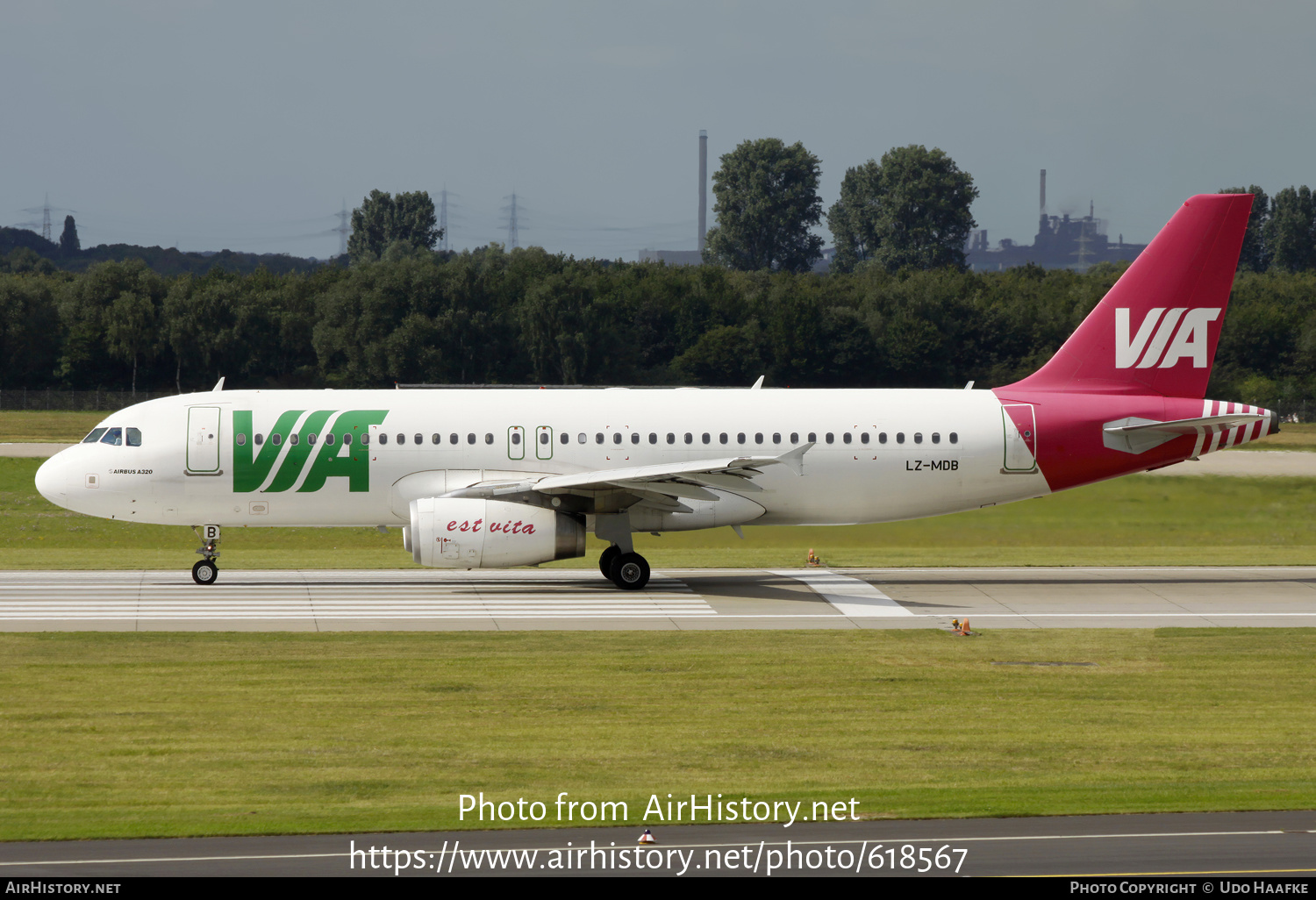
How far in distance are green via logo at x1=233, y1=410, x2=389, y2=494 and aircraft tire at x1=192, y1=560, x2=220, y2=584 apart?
206 centimetres

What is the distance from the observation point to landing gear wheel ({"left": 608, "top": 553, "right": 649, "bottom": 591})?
99.0 feet

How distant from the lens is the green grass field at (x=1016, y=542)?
35.3 metres

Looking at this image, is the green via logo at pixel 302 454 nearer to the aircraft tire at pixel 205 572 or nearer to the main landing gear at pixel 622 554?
the aircraft tire at pixel 205 572

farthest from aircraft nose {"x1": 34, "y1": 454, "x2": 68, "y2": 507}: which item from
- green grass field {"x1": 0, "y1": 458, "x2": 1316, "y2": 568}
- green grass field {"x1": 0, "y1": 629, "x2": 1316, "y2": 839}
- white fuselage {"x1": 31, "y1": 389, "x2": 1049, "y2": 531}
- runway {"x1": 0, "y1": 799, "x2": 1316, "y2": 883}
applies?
runway {"x1": 0, "y1": 799, "x2": 1316, "y2": 883}

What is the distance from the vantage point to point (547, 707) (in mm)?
19000

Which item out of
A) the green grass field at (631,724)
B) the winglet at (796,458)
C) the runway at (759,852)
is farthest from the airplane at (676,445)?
the runway at (759,852)

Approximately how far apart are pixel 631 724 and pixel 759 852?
18.5 ft

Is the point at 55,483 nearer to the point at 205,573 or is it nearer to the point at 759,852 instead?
the point at 205,573

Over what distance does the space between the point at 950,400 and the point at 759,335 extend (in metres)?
62.1

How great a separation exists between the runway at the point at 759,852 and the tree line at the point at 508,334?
76718 mm

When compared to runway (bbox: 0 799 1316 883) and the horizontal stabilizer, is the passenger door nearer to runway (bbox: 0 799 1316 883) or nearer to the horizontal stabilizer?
the horizontal stabilizer

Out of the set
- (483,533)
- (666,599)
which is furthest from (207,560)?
(666,599)

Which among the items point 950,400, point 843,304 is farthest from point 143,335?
point 950,400

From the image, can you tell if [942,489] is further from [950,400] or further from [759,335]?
[759,335]
